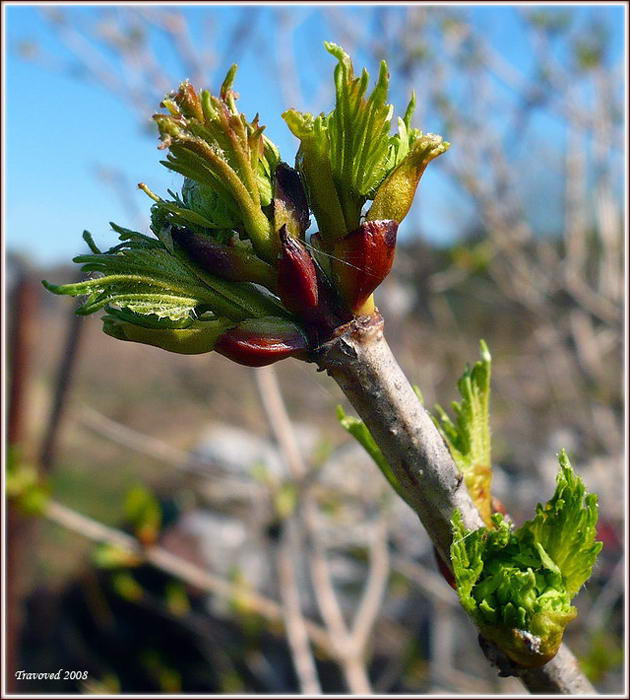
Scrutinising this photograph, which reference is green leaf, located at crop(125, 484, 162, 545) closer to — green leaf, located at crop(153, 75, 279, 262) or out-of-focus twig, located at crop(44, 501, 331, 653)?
out-of-focus twig, located at crop(44, 501, 331, 653)

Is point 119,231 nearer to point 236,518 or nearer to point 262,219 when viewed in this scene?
point 262,219

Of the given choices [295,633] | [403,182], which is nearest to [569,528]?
[403,182]

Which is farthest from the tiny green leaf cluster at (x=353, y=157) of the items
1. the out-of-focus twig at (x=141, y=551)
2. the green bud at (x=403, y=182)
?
the out-of-focus twig at (x=141, y=551)

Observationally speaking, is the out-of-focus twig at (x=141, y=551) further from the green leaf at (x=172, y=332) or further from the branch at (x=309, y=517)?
the green leaf at (x=172, y=332)

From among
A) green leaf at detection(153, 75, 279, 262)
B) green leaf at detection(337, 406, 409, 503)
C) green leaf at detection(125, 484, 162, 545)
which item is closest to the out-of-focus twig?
green leaf at detection(125, 484, 162, 545)

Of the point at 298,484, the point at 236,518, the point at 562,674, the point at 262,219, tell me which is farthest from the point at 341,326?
the point at 236,518

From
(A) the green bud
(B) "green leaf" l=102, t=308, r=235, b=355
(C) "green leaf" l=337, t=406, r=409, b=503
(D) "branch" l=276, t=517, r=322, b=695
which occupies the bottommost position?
(D) "branch" l=276, t=517, r=322, b=695

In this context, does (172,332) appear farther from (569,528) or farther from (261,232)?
(569,528)
